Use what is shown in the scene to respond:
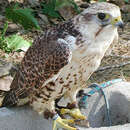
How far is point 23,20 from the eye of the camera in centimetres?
566

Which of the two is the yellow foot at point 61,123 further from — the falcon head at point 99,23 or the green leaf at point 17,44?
the green leaf at point 17,44

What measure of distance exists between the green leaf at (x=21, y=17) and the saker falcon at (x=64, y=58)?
2.39m

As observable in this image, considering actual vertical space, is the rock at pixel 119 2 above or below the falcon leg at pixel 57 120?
above

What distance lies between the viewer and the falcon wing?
2.93 metres

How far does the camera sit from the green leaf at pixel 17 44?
510 cm

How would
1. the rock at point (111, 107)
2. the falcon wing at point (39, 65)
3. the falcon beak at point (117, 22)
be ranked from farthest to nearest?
the rock at point (111, 107) → the falcon wing at point (39, 65) → the falcon beak at point (117, 22)

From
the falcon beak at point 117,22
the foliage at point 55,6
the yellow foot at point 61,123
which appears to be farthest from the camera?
the foliage at point 55,6

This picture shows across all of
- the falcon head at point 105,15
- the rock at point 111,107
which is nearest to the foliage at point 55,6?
the rock at point 111,107

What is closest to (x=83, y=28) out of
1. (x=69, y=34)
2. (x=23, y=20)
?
(x=69, y=34)

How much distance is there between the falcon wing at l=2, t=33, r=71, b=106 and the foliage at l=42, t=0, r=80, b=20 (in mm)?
3246

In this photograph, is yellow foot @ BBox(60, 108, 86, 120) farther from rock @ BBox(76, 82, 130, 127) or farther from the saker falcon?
rock @ BBox(76, 82, 130, 127)

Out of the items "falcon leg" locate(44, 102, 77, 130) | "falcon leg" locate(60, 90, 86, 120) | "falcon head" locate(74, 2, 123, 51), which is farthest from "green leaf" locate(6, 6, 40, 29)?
"falcon head" locate(74, 2, 123, 51)

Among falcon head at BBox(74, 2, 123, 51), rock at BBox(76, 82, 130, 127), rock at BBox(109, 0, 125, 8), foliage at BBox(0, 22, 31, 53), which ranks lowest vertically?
rock at BBox(76, 82, 130, 127)

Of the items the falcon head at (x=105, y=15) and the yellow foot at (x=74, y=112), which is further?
the yellow foot at (x=74, y=112)
